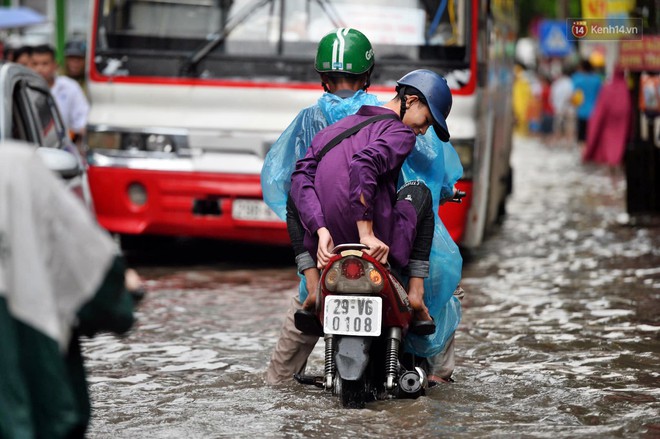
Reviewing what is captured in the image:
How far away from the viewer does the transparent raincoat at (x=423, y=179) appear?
20.1ft

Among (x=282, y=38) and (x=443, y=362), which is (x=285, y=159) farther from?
(x=282, y=38)

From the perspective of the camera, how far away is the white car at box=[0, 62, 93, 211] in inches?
273

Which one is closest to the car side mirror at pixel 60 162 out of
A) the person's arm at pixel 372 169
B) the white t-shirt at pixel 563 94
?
Result: the person's arm at pixel 372 169

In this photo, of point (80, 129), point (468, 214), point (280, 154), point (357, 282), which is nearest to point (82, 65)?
point (80, 129)

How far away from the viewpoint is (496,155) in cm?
1273

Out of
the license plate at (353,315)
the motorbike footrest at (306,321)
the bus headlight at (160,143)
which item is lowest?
the motorbike footrest at (306,321)

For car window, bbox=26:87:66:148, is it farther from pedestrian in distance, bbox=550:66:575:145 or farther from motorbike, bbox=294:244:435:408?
pedestrian in distance, bbox=550:66:575:145

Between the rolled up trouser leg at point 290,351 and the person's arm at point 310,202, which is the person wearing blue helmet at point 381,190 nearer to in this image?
the person's arm at point 310,202

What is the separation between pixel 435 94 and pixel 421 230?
57 cm

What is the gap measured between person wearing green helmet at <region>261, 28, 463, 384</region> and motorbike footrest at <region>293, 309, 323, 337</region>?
52 mm

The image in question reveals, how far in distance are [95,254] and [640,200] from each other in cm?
1139

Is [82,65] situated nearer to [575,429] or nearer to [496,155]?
[496,155]

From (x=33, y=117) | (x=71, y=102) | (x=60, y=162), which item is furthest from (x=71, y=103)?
(x=60, y=162)
